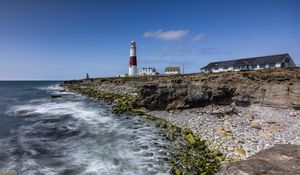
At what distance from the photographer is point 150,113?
59.8 ft

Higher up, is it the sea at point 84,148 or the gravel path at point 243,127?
the gravel path at point 243,127

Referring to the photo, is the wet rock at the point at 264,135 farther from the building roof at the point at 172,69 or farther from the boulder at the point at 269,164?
the building roof at the point at 172,69

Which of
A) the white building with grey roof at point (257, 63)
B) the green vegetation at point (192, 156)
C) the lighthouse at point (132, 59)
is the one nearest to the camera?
the green vegetation at point (192, 156)

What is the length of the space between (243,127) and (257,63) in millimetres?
46698

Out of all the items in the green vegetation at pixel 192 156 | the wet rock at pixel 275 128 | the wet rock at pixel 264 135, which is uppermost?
the wet rock at pixel 275 128

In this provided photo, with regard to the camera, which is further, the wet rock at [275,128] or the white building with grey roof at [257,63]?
the white building with grey roof at [257,63]

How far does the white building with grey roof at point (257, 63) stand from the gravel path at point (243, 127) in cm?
3863

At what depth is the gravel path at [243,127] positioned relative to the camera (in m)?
9.34

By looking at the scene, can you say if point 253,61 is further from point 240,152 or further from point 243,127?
point 240,152

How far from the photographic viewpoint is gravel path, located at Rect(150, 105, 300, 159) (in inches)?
368

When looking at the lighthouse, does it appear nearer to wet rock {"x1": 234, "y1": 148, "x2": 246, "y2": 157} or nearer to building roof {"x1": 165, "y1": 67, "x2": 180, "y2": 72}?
building roof {"x1": 165, "y1": 67, "x2": 180, "y2": 72}

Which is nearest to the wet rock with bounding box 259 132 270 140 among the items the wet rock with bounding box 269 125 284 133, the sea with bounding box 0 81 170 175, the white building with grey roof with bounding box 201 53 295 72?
the wet rock with bounding box 269 125 284 133

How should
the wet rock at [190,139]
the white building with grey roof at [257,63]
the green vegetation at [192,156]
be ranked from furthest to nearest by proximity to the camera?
the white building with grey roof at [257,63] < the wet rock at [190,139] < the green vegetation at [192,156]

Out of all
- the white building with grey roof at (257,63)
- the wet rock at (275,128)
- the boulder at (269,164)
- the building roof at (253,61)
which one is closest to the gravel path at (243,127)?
the wet rock at (275,128)
